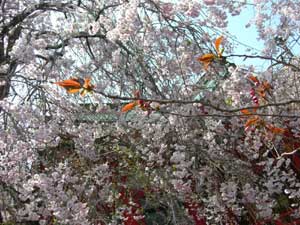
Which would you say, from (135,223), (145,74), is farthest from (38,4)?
(135,223)

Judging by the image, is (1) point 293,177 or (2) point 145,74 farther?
(1) point 293,177

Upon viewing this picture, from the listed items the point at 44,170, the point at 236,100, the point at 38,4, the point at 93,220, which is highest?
the point at 38,4

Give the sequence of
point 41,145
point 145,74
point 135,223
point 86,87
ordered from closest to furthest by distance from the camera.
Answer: point 86,87
point 41,145
point 145,74
point 135,223

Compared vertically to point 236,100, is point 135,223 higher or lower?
lower

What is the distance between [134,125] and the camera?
3781 millimetres

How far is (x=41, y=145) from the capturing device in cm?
336

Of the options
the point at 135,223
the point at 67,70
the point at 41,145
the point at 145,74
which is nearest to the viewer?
the point at 41,145

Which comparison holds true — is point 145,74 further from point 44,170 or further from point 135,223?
point 135,223

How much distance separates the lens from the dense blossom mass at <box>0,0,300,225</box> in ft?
11.3

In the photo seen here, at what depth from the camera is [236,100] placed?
3.98 m

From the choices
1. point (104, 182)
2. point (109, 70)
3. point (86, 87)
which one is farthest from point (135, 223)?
point (86, 87)

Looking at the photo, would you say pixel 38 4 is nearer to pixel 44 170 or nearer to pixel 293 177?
pixel 44 170

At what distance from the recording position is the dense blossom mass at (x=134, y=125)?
344 centimetres

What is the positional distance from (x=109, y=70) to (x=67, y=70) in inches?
12.3
